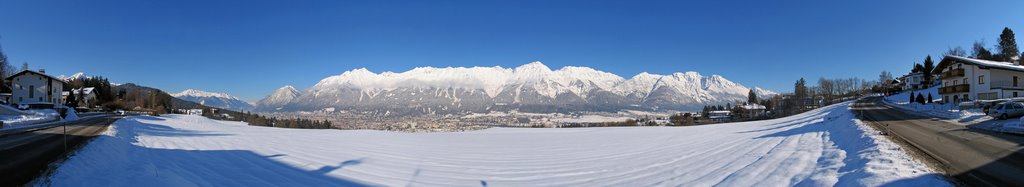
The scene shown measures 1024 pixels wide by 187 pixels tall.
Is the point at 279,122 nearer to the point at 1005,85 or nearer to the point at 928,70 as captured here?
the point at 1005,85

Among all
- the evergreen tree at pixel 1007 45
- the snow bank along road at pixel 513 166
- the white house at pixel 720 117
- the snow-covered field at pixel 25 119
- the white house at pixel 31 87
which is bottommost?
the white house at pixel 720 117

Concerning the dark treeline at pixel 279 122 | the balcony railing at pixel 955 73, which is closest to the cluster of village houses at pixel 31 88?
the dark treeline at pixel 279 122

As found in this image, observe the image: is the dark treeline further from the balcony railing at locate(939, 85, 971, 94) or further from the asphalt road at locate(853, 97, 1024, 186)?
the balcony railing at locate(939, 85, 971, 94)

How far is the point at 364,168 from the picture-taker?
516 inches

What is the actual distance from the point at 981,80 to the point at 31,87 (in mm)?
93554

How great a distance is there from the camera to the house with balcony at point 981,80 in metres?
35.6

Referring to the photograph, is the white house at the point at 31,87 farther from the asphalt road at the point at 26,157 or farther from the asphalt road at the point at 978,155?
the asphalt road at the point at 978,155

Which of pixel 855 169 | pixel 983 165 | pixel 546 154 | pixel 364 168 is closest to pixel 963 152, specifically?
pixel 983 165

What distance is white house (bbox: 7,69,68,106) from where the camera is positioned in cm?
5153

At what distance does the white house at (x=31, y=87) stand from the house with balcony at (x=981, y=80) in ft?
302

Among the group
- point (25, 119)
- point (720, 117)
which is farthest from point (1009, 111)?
point (720, 117)

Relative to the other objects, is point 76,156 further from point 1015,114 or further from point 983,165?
point 1015,114

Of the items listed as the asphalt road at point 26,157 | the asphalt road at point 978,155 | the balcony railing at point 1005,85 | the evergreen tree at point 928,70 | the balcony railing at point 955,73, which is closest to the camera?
the asphalt road at point 978,155

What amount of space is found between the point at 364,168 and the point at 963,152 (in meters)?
14.5
